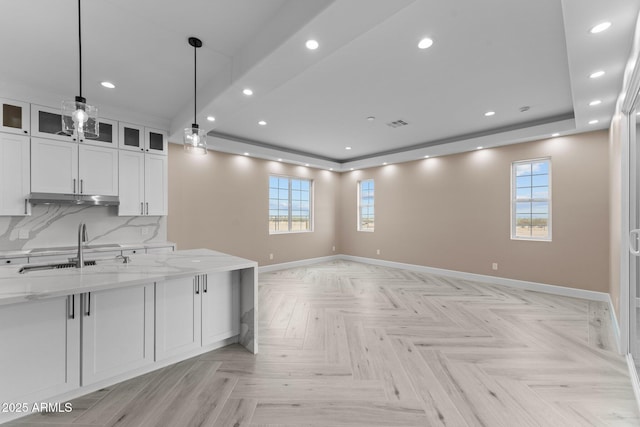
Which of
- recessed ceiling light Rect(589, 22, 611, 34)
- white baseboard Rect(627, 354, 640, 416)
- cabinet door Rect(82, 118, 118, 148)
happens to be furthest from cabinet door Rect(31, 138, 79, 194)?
white baseboard Rect(627, 354, 640, 416)

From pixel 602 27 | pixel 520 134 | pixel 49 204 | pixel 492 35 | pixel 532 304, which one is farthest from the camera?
pixel 520 134

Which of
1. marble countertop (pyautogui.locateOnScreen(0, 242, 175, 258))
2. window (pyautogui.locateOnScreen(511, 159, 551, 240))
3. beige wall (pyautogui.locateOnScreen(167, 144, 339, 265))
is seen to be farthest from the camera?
beige wall (pyautogui.locateOnScreen(167, 144, 339, 265))

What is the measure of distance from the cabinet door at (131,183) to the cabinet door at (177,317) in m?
2.53

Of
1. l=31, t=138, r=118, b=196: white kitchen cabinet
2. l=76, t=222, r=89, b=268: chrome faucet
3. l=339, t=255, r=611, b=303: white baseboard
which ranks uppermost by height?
l=31, t=138, r=118, b=196: white kitchen cabinet

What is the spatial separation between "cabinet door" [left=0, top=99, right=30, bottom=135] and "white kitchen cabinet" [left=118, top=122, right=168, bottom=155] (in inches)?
38.0

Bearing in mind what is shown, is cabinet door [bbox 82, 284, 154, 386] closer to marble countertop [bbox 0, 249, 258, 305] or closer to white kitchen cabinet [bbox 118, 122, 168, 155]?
marble countertop [bbox 0, 249, 258, 305]

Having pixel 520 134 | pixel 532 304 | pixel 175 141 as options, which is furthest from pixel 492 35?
pixel 175 141

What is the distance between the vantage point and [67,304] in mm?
1850

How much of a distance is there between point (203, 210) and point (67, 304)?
3413mm

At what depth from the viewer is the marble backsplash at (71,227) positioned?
350cm

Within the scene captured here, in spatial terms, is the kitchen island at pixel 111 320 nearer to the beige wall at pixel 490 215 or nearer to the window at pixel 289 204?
the window at pixel 289 204

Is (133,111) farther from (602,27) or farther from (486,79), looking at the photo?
(602,27)

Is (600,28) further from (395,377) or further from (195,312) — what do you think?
(195,312)

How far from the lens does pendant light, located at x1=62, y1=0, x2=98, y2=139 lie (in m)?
1.94
